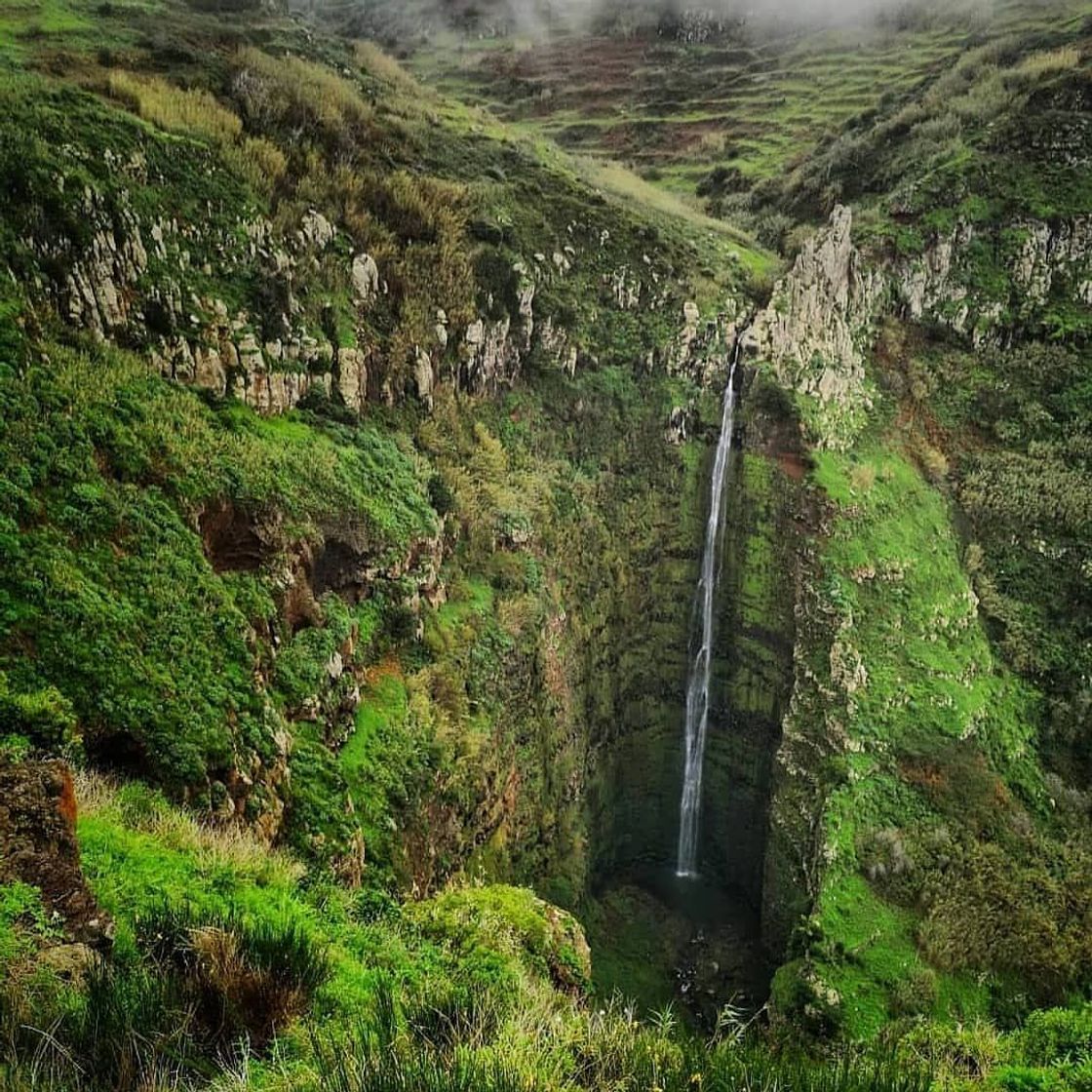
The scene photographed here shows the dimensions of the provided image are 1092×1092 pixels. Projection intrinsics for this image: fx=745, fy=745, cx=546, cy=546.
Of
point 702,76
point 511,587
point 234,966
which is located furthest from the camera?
point 702,76

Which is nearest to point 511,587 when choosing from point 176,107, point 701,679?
point 701,679

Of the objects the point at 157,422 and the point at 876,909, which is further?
the point at 876,909

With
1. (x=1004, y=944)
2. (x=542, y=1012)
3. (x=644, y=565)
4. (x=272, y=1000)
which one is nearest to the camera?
(x=272, y=1000)

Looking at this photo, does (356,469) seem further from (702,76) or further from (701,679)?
(702,76)

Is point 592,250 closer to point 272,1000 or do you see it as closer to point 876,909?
point 876,909

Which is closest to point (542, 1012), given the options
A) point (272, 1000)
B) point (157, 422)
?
point (272, 1000)

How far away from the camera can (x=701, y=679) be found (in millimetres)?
27188

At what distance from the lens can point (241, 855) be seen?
7336mm

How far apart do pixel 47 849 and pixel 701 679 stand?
2419 centimetres

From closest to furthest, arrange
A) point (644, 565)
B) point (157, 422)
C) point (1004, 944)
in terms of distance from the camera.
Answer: point (157, 422), point (1004, 944), point (644, 565)

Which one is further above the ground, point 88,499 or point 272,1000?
point 88,499

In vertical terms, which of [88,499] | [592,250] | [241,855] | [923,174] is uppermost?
[923,174]

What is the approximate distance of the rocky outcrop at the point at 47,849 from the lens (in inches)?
184

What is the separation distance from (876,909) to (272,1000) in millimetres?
18023
